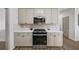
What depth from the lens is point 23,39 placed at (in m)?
3.87

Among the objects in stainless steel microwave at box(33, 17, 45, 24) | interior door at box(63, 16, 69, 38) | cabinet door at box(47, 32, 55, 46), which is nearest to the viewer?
interior door at box(63, 16, 69, 38)

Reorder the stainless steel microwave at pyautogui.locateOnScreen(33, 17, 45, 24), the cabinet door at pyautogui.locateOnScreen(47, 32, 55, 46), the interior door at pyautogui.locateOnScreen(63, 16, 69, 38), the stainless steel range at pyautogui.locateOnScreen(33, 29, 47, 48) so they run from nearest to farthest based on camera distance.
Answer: the interior door at pyautogui.locateOnScreen(63, 16, 69, 38)
the cabinet door at pyautogui.locateOnScreen(47, 32, 55, 46)
the stainless steel range at pyautogui.locateOnScreen(33, 29, 47, 48)
the stainless steel microwave at pyautogui.locateOnScreen(33, 17, 45, 24)

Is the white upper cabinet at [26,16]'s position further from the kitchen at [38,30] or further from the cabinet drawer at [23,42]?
the cabinet drawer at [23,42]

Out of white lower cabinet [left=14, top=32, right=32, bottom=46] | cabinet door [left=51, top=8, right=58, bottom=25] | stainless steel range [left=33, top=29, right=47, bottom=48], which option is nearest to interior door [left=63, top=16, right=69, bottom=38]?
cabinet door [left=51, top=8, right=58, bottom=25]

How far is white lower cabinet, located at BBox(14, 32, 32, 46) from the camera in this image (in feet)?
12.3

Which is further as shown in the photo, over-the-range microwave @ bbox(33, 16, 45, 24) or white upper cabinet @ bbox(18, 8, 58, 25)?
over-the-range microwave @ bbox(33, 16, 45, 24)

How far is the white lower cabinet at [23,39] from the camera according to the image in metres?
3.76

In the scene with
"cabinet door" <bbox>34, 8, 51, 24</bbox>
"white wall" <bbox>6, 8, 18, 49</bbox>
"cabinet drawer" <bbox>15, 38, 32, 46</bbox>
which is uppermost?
"cabinet door" <bbox>34, 8, 51, 24</bbox>

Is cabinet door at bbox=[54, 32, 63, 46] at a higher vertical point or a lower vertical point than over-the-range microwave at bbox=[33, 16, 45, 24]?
lower

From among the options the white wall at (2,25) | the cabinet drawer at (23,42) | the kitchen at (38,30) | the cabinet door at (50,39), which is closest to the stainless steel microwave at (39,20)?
the kitchen at (38,30)

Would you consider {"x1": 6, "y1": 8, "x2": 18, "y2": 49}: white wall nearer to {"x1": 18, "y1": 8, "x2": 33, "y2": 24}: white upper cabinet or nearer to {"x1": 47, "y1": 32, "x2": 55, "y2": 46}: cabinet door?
{"x1": 18, "y1": 8, "x2": 33, "y2": 24}: white upper cabinet
